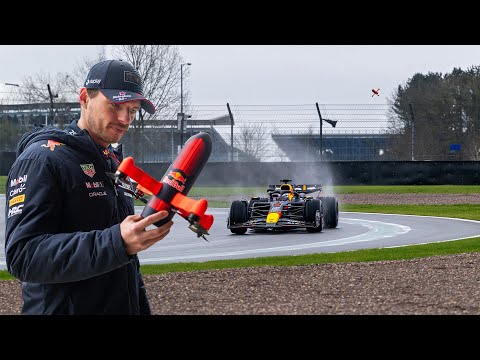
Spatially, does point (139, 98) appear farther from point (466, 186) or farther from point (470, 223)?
point (466, 186)

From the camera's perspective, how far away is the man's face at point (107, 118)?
2.74 meters

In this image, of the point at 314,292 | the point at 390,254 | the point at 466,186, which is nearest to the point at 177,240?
the point at 390,254

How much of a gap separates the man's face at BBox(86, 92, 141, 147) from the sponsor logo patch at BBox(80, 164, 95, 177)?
0.44 feet

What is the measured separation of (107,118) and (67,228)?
40 centimetres

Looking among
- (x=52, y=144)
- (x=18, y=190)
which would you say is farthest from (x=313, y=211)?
(x=18, y=190)

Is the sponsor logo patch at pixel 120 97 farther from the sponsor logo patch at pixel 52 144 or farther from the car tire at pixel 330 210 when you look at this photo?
the car tire at pixel 330 210

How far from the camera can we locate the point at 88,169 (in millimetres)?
2719

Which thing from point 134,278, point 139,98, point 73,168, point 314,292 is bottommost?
point 314,292

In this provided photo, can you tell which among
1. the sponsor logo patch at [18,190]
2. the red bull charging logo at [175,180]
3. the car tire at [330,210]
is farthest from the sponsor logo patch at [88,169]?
the car tire at [330,210]

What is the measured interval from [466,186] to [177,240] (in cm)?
1861

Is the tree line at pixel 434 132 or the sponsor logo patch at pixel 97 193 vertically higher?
the tree line at pixel 434 132

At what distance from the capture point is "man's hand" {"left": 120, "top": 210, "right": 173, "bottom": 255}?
2.20 metres
